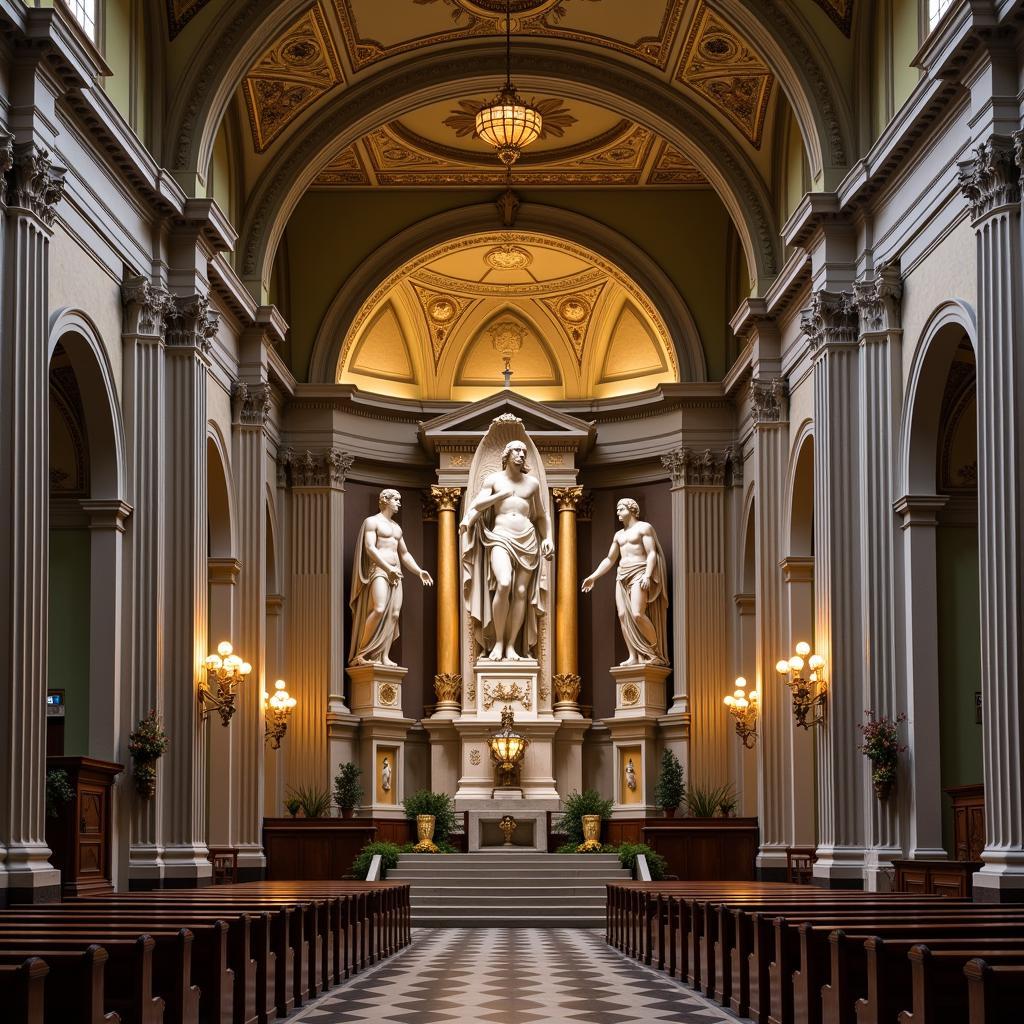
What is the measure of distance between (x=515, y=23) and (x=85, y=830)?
13.2m

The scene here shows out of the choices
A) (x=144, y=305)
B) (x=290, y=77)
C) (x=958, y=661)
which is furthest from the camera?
(x=290, y=77)

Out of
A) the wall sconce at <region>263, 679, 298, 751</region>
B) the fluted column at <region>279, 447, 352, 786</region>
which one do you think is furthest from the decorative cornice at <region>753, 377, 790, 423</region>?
the wall sconce at <region>263, 679, 298, 751</region>

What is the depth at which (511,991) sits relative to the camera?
1273cm

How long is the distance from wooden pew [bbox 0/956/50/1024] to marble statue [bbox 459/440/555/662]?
22.1 m

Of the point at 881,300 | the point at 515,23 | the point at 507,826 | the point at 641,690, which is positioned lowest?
the point at 507,826

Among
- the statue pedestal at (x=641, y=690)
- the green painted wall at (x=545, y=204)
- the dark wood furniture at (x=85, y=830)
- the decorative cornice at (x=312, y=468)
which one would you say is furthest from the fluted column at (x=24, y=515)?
the statue pedestal at (x=641, y=690)

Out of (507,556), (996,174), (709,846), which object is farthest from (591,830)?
(996,174)

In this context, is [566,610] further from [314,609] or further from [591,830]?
[591,830]

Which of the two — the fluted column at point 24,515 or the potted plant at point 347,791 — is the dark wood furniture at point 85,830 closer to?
the fluted column at point 24,515

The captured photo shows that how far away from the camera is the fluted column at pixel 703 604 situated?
89.1 feet

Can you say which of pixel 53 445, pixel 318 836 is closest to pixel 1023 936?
pixel 53 445

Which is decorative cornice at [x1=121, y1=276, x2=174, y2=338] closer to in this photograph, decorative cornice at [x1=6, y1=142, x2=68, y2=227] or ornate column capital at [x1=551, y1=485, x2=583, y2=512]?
decorative cornice at [x1=6, y1=142, x2=68, y2=227]

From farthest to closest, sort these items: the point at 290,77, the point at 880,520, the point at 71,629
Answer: the point at 290,77
the point at 880,520
the point at 71,629

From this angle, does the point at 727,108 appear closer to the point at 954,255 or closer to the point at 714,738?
the point at 954,255
